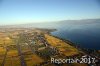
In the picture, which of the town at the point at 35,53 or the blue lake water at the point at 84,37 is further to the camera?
the blue lake water at the point at 84,37

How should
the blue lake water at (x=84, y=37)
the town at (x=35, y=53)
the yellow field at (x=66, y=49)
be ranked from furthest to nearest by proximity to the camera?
the blue lake water at (x=84, y=37)
the yellow field at (x=66, y=49)
the town at (x=35, y=53)

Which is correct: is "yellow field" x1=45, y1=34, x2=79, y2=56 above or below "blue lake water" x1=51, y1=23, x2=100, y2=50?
above

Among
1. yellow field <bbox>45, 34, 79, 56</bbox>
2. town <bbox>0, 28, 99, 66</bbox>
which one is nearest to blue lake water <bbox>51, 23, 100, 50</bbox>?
yellow field <bbox>45, 34, 79, 56</bbox>

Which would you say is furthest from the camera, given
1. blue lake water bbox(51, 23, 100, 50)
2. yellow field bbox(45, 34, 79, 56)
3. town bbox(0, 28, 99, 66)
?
blue lake water bbox(51, 23, 100, 50)

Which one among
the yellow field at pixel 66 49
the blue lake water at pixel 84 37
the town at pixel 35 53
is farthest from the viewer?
the blue lake water at pixel 84 37

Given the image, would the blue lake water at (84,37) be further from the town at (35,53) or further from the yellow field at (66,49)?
the town at (35,53)

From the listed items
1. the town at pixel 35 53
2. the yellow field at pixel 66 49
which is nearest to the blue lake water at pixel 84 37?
the yellow field at pixel 66 49

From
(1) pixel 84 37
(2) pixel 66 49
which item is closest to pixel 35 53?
(2) pixel 66 49

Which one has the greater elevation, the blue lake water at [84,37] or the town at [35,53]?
the town at [35,53]

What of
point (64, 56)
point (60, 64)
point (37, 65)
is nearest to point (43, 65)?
point (37, 65)

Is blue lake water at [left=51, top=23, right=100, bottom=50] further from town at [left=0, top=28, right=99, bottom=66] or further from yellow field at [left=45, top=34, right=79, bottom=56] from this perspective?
town at [left=0, top=28, right=99, bottom=66]

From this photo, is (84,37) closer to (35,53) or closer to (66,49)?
(66,49)

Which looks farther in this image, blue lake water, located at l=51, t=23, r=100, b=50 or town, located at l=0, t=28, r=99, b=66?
blue lake water, located at l=51, t=23, r=100, b=50
